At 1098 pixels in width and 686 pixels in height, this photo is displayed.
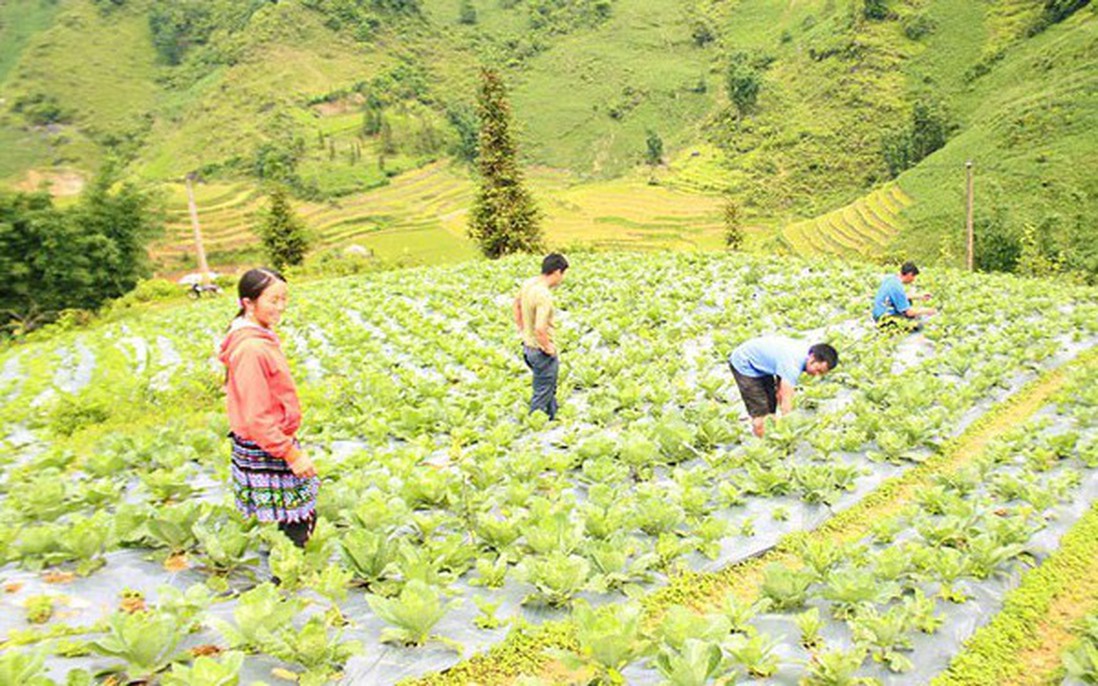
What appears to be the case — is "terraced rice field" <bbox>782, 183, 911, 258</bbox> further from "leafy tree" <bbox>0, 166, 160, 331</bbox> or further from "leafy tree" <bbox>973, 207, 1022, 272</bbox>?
"leafy tree" <bbox>0, 166, 160, 331</bbox>

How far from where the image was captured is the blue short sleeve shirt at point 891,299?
36.7 ft

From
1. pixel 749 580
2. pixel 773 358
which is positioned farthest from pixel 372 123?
pixel 749 580

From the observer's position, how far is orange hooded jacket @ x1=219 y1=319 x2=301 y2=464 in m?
3.96

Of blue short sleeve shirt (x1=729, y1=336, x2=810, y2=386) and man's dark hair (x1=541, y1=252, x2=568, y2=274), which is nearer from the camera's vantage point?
blue short sleeve shirt (x1=729, y1=336, x2=810, y2=386)

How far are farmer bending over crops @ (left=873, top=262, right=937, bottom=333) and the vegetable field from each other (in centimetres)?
59

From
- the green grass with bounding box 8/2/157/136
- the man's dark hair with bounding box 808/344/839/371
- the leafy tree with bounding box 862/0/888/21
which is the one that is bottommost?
the man's dark hair with bounding box 808/344/839/371

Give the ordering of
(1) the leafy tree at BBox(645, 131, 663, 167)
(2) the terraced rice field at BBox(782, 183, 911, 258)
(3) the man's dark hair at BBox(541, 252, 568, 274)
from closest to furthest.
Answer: (3) the man's dark hair at BBox(541, 252, 568, 274)
(2) the terraced rice field at BBox(782, 183, 911, 258)
(1) the leafy tree at BBox(645, 131, 663, 167)

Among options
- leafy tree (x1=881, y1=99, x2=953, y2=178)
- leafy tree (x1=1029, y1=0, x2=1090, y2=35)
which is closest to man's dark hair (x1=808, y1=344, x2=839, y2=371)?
leafy tree (x1=881, y1=99, x2=953, y2=178)

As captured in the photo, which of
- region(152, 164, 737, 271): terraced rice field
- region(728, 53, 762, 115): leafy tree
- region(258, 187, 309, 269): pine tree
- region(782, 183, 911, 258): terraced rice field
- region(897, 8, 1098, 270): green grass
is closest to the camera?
region(258, 187, 309, 269): pine tree

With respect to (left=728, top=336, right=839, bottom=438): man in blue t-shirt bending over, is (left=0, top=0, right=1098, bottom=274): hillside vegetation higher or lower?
higher

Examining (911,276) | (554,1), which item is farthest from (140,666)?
(554,1)

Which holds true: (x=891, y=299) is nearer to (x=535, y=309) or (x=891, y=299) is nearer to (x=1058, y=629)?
(x=535, y=309)

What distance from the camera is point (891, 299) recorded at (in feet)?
37.0

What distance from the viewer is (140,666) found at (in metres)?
3.24
